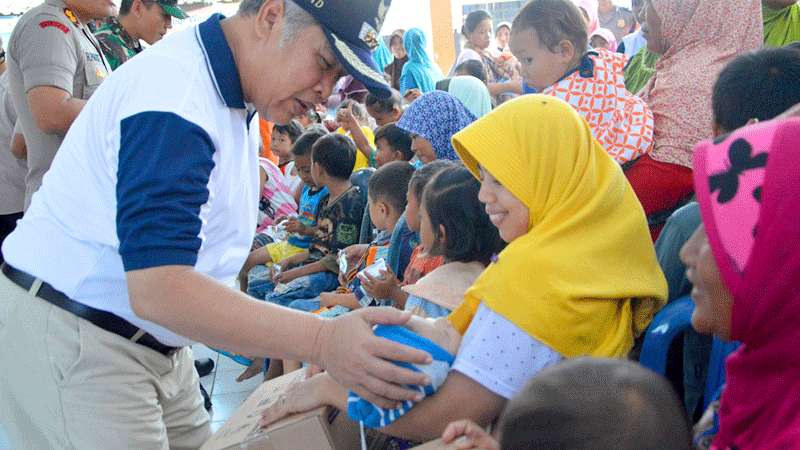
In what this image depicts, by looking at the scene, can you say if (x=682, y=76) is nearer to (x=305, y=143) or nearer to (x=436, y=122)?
(x=436, y=122)

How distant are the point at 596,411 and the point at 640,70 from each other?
9.47 ft

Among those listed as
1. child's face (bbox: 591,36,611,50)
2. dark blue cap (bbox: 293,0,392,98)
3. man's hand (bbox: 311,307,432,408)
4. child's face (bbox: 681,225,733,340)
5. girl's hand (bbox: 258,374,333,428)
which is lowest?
child's face (bbox: 591,36,611,50)

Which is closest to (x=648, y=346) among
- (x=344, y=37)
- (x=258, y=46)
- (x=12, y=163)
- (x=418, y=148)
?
(x=344, y=37)

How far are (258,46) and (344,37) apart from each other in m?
0.21

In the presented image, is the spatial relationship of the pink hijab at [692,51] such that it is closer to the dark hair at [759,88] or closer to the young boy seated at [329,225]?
the dark hair at [759,88]

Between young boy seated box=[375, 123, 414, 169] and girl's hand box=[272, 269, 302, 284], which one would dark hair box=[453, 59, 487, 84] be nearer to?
young boy seated box=[375, 123, 414, 169]

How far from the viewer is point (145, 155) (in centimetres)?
143

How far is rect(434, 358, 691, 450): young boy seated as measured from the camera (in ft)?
3.74

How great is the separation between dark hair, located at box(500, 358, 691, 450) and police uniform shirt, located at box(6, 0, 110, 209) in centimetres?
248

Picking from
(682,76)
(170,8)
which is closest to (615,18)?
(682,76)

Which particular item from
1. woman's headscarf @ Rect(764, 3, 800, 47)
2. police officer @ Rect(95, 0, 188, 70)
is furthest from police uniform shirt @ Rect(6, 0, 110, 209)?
woman's headscarf @ Rect(764, 3, 800, 47)

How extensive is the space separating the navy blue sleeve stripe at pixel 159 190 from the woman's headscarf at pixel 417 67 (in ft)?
19.0

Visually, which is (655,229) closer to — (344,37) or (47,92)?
(344,37)

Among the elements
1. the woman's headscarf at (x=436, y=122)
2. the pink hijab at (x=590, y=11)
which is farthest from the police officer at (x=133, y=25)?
the pink hijab at (x=590, y=11)
